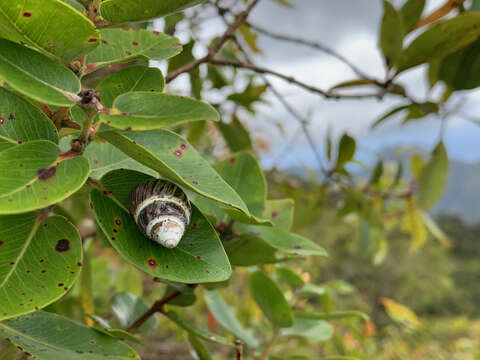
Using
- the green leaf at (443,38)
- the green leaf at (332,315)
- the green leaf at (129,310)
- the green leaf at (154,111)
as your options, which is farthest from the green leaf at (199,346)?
the green leaf at (443,38)

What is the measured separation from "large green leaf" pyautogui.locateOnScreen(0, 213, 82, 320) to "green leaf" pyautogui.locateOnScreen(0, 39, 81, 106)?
0.33 ft

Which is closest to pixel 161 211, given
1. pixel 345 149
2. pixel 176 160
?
pixel 176 160

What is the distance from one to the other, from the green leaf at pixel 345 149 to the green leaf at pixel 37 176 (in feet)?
2.17

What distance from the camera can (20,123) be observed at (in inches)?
12.2

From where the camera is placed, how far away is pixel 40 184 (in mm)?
272

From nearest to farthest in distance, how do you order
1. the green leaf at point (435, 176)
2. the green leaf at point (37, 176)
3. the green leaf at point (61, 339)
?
the green leaf at point (37, 176)
the green leaf at point (61, 339)
the green leaf at point (435, 176)

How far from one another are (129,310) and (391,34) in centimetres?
55

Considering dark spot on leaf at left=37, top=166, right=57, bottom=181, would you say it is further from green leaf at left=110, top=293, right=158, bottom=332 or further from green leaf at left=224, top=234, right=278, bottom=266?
green leaf at left=110, top=293, right=158, bottom=332

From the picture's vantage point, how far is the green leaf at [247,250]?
434 mm

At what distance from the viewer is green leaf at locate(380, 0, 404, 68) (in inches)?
25.0

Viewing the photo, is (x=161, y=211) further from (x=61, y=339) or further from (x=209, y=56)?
(x=209, y=56)

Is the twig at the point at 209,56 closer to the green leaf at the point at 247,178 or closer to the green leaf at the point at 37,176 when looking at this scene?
the green leaf at the point at 247,178

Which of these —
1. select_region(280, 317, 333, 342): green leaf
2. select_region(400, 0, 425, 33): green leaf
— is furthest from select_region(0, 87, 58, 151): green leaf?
select_region(400, 0, 425, 33): green leaf

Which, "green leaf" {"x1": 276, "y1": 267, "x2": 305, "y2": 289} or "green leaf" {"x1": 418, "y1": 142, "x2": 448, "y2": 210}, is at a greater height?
"green leaf" {"x1": 418, "y1": 142, "x2": 448, "y2": 210}
